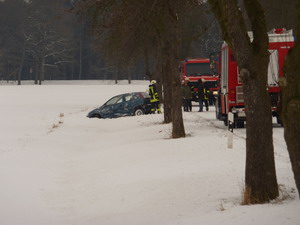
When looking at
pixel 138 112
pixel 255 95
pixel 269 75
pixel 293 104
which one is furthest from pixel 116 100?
pixel 293 104

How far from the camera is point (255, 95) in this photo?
9.52 metres

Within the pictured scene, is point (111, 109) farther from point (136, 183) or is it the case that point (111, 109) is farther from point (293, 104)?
point (293, 104)

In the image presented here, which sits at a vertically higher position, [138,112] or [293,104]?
[293,104]

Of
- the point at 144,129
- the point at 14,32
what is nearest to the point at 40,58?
the point at 14,32

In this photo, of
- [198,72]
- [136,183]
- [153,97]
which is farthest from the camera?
[198,72]

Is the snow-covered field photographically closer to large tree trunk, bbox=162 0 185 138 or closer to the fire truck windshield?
large tree trunk, bbox=162 0 185 138

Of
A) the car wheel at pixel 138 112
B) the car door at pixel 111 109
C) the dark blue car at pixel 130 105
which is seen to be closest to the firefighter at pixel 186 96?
the dark blue car at pixel 130 105

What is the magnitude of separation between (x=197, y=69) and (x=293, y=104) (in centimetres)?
3552

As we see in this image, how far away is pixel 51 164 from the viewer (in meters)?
16.0

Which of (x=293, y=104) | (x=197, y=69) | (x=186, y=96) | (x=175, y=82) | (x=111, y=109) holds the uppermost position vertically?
(x=197, y=69)

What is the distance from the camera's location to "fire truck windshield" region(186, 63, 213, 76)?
140 ft

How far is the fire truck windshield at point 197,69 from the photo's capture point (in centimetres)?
4262

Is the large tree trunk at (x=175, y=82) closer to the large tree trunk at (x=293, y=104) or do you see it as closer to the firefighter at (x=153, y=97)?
the large tree trunk at (x=293, y=104)

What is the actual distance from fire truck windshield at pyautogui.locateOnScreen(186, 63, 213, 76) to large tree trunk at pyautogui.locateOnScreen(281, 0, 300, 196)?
35057 mm
